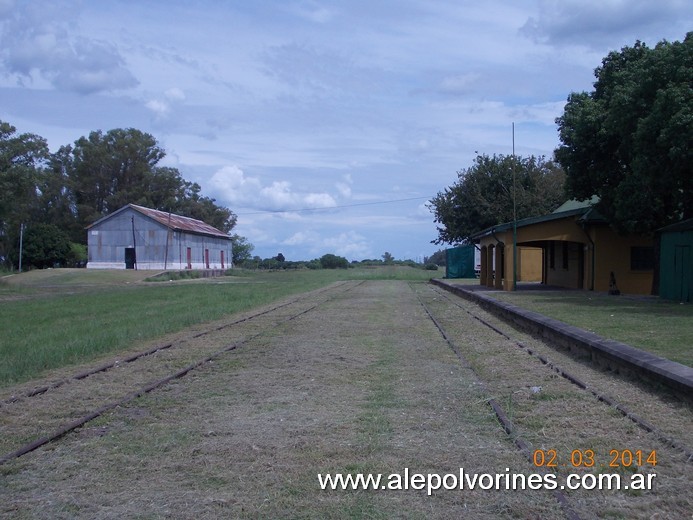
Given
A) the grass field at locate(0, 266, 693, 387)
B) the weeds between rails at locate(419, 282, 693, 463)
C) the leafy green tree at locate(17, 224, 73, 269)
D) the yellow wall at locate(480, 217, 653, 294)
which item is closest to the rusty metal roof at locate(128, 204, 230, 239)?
the leafy green tree at locate(17, 224, 73, 269)

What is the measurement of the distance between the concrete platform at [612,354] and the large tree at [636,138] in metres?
6.79

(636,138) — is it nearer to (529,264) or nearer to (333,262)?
(529,264)

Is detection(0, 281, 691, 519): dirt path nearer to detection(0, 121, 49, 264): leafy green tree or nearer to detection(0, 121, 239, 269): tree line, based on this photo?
detection(0, 121, 49, 264): leafy green tree

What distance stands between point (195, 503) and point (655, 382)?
6.24 meters

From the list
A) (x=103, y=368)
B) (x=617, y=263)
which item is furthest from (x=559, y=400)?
(x=617, y=263)

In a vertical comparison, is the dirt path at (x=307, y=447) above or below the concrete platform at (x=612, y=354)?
below

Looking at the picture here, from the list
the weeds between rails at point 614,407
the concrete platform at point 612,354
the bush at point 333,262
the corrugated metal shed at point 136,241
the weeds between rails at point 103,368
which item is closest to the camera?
the weeds between rails at point 614,407

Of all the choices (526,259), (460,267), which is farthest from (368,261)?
(526,259)

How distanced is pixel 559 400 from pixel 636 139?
14.9m

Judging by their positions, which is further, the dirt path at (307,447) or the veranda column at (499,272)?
the veranda column at (499,272)

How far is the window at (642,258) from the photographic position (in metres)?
28.6

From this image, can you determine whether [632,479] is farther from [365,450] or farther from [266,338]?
[266,338]

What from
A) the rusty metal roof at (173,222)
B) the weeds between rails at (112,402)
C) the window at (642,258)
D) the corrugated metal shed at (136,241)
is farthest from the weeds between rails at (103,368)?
the corrugated metal shed at (136,241)

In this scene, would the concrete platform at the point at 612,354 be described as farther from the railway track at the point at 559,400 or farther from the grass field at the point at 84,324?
the grass field at the point at 84,324
